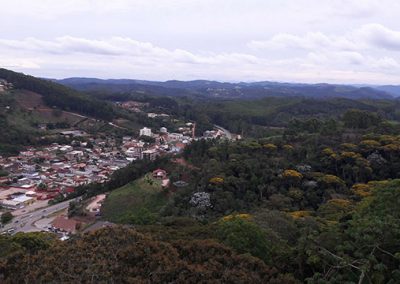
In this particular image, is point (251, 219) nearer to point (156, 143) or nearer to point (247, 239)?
point (247, 239)

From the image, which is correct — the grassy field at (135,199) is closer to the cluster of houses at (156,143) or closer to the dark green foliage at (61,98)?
the cluster of houses at (156,143)

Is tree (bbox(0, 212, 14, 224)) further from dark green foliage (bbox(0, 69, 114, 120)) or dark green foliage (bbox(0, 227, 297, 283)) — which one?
dark green foliage (bbox(0, 69, 114, 120))

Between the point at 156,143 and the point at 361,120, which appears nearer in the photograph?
the point at 361,120

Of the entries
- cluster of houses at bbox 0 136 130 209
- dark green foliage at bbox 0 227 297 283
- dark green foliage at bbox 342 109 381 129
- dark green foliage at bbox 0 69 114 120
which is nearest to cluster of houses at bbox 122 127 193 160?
cluster of houses at bbox 0 136 130 209

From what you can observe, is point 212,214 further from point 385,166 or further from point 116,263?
point 116,263

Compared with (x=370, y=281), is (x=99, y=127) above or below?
below

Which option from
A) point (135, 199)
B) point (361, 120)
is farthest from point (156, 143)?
point (135, 199)

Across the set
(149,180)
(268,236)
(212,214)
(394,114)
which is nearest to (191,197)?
(212,214)
